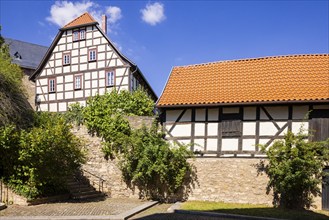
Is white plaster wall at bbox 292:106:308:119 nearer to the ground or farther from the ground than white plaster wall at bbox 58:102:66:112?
nearer to the ground

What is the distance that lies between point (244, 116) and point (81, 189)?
881 cm

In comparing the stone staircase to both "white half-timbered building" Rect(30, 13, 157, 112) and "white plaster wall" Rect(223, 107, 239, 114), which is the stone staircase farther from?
"white half-timbered building" Rect(30, 13, 157, 112)

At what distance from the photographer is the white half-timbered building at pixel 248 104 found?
13570 millimetres

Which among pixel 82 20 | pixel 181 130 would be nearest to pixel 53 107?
pixel 82 20

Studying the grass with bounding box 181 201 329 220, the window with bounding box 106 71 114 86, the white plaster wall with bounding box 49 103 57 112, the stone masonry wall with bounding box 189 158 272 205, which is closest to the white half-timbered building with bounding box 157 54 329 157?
the stone masonry wall with bounding box 189 158 272 205

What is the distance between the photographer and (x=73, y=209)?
12.3 m

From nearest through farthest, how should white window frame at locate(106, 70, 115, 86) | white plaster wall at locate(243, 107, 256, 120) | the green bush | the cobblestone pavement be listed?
the cobblestone pavement < white plaster wall at locate(243, 107, 256, 120) < the green bush < white window frame at locate(106, 70, 115, 86)

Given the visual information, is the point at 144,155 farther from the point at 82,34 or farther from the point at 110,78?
the point at 82,34

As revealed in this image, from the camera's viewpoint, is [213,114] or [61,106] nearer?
[213,114]

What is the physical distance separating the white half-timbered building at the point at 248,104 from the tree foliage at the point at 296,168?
0.77 m

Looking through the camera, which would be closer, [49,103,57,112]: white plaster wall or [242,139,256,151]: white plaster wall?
[242,139,256,151]: white plaster wall

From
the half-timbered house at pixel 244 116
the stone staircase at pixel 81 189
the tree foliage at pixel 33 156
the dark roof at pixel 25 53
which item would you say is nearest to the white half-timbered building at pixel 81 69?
the dark roof at pixel 25 53

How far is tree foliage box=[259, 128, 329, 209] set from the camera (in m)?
12.3

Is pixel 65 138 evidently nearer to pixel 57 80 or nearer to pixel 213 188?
pixel 213 188
